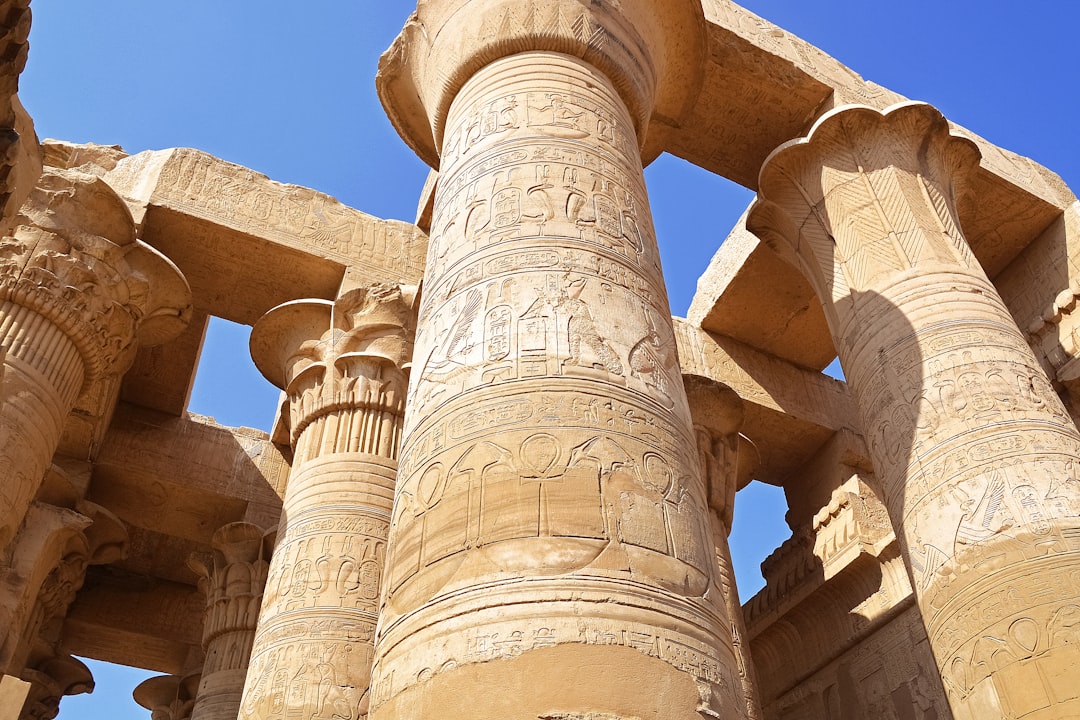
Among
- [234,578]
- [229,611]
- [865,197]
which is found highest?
[865,197]

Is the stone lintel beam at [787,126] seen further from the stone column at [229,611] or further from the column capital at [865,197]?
the stone column at [229,611]

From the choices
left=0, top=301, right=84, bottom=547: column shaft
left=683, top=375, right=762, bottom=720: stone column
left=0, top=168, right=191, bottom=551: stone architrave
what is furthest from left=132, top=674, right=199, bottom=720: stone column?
left=683, top=375, right=762, bottom=720: stone column

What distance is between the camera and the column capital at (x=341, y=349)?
733cm

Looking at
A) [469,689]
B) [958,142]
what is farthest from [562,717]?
[958,142]

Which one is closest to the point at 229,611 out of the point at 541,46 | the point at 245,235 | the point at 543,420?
the point at 245,235

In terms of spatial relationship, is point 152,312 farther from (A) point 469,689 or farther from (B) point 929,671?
(B) point 929,671

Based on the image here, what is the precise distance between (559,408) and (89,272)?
4516 mm

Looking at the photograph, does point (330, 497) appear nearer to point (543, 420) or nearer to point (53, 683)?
point (543, 420)

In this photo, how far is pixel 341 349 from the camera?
7.51 metres

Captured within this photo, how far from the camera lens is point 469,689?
2686 mm

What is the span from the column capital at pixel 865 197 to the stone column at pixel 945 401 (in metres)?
0.01

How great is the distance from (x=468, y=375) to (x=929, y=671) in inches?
227

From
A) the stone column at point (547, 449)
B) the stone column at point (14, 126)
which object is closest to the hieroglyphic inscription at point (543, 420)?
the stone column at point (547, 449)

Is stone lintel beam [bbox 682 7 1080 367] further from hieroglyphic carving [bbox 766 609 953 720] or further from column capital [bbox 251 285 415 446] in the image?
hieroglyphic carving [bbox 766 609 953 720]
